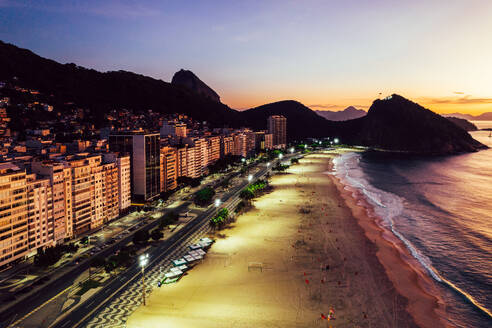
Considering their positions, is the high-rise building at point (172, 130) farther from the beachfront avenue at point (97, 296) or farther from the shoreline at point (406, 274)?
the shoreline at point (406, 274)

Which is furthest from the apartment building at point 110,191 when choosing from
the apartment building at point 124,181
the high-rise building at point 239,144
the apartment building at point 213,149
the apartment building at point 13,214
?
the high-rise building at point 239,144

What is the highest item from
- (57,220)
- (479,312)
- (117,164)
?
(117,164)

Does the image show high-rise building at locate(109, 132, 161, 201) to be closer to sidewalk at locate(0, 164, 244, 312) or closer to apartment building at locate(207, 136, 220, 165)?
sidewalk at locate(0, 164, 244, 312)

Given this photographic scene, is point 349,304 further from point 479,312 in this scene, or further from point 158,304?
point 158,304

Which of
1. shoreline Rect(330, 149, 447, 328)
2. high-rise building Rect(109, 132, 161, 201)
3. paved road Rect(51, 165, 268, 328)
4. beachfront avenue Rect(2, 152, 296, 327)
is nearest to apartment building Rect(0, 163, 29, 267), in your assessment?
beachfront avenue Rect(2, 152, 296, 327)

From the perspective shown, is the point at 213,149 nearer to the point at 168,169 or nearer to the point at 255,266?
the point at 168,169

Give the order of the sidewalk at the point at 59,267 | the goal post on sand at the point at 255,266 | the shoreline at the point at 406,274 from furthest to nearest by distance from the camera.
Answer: the goal post on sand at the point at 255,266 < the sidewalk at the point at 59,267 < the shoreline at the point at 406,274

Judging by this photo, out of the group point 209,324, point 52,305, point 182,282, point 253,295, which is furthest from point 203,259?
point 52,305
